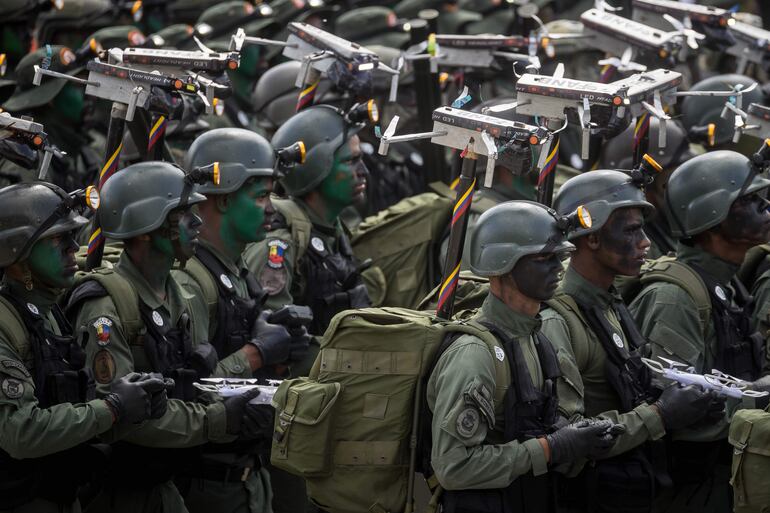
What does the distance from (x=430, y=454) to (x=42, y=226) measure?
7.14 ft

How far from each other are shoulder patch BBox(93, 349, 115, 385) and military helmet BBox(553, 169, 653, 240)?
250 cm


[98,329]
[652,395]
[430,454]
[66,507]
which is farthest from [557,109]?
[66,507]

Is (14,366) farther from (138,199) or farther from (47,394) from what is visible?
(138,199)

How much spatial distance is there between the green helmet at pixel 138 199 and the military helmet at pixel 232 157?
80 centimetres

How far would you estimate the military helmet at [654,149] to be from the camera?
1114 centimetres

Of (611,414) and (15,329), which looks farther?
(611,414)

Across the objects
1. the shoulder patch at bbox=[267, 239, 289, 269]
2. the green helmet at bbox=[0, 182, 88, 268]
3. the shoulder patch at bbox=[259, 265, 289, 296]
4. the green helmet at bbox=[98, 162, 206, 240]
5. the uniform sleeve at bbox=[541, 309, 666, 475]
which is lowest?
the shoulder patch at bbox=[259, 265, 289, 296]

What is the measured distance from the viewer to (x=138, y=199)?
8023mm

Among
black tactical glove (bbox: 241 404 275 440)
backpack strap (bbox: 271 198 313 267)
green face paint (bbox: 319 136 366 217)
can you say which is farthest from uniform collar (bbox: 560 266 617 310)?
green face paint (bbox: 319 136 366 217)

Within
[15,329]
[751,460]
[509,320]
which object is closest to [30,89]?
[15,329]

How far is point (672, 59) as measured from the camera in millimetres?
10945

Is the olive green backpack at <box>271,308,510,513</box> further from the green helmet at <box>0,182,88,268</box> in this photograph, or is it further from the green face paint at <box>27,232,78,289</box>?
the green helmet at <box>0,182,88,268</box>

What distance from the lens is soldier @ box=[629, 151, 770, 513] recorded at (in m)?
8.28

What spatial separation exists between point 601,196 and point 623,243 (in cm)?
28
